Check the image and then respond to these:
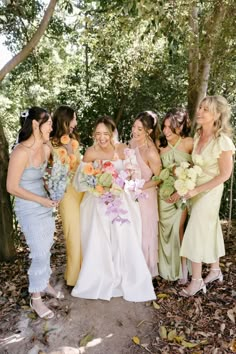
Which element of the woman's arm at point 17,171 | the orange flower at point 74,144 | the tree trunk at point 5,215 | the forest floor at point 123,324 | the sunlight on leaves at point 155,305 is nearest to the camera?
the woman's arm at point 17,171

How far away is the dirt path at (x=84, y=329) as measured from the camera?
3.33 metres

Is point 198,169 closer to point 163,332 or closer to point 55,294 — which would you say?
point 163,332

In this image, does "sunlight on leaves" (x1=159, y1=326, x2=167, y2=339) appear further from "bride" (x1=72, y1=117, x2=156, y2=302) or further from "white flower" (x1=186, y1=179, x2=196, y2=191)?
"white flower" (x1=186, y1=179, x2=196, y2=191)

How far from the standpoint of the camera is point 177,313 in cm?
389

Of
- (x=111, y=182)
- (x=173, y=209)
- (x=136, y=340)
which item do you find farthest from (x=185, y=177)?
(x=136, y=340)

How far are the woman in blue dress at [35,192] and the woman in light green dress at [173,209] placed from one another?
1356mm

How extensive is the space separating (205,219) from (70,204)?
1.49 metres

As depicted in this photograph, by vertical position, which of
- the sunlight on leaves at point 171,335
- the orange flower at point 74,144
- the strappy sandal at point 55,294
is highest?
the orange flower at point 74,144

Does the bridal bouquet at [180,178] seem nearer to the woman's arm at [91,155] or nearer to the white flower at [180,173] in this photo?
the white flower at [180,173]

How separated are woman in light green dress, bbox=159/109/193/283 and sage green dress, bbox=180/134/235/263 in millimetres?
175

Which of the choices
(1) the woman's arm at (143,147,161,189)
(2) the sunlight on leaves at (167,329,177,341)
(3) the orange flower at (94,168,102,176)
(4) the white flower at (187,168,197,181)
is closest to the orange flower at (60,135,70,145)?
(3) the orange flower at (94,168,102,176)

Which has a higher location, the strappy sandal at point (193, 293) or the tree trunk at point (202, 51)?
the tree trunk at point (202, 51)

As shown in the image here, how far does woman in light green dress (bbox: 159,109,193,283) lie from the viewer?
4.04 meters

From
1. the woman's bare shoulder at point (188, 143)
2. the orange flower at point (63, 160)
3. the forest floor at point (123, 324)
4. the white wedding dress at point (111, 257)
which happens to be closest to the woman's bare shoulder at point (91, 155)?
the white wedding dress at point (111, 257)
